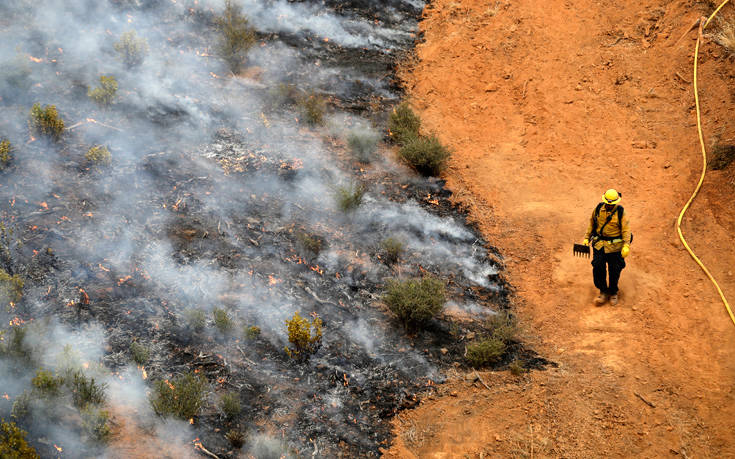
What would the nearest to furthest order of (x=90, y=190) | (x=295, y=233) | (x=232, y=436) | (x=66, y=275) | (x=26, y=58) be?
(x=232, y=436) < (x=66, y=275) < (x=90, y=190) < (x=295, y=233) < (x=26, y=58)

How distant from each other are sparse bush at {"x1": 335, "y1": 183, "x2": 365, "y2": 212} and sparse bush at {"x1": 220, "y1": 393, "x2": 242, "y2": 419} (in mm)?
3687

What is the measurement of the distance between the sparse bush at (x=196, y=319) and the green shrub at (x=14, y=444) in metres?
1.95

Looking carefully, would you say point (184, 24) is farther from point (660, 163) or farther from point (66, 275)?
point (660, 163)

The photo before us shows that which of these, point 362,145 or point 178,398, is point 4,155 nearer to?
point 178,398

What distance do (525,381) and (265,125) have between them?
19.4 ft

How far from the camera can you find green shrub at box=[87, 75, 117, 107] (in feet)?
28.3

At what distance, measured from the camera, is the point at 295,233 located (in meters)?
7.96

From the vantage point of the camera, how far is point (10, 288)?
5.86 meters

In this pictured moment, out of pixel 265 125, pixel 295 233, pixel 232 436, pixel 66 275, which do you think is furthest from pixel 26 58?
pixel 232 436

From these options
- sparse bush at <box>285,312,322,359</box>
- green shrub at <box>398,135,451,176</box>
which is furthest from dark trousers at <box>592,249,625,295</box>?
sparse bush at <box>285,312,322,359</box>

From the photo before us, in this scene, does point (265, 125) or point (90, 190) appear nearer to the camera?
point (90, 190)

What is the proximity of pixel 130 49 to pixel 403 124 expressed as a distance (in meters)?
4.94

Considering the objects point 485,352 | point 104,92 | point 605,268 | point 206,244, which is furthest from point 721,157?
point 104,92

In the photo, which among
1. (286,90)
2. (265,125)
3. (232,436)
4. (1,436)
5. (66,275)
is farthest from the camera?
(286,90)
